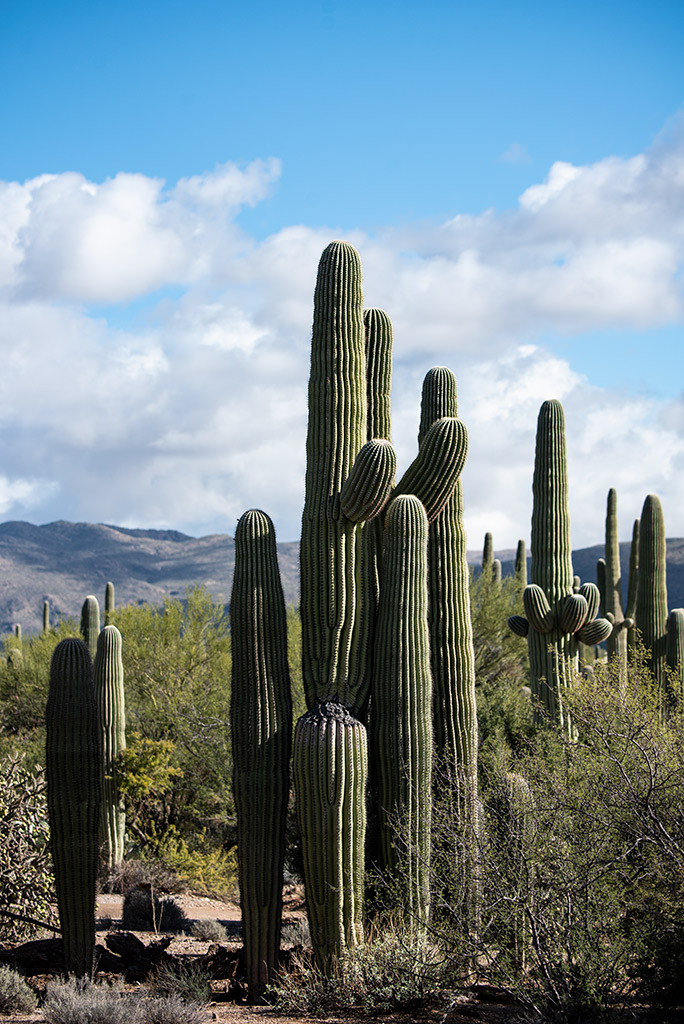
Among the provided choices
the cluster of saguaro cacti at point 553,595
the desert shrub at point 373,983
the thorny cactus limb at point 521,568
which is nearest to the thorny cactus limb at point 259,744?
the desert shrub at point 373,983

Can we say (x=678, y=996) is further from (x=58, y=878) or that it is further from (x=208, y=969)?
(x=58, y=878)

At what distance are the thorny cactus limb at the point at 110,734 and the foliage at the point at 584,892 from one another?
6.62 m

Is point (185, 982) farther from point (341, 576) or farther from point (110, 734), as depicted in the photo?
point (110, 734)

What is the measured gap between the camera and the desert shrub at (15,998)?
29.2 feet

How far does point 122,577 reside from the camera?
16812cm

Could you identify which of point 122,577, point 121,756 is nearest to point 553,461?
point 121,756

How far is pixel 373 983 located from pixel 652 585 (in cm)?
1421

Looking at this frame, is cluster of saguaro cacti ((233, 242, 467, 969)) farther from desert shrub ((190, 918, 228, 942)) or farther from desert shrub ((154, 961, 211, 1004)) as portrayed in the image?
desert shrub ((190, 918, 228, 942))

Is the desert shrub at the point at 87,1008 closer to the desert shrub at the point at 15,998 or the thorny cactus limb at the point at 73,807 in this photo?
the desert shrub at the point at 15,998

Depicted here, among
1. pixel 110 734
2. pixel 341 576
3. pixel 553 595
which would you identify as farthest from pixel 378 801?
pixel 553 595

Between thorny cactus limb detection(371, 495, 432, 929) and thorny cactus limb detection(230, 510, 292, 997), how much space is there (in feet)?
2.85

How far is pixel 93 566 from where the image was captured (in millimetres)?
166875

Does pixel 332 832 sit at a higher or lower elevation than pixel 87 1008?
higher

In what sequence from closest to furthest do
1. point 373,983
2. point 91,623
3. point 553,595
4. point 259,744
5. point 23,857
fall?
point 373,983
point 259,744
point 23,857
point 553,595
point 91,623
